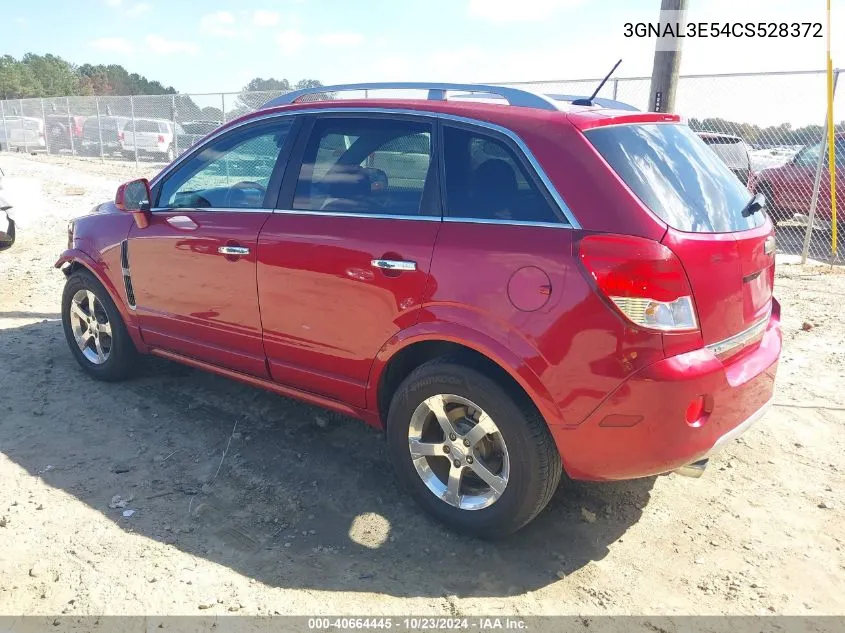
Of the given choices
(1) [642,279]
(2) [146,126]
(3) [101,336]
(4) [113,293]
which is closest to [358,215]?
(1) [642,279]

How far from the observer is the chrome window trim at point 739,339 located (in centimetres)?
271

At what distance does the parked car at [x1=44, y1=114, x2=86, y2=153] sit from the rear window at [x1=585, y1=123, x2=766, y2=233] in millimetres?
24678

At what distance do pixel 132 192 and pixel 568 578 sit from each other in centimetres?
335

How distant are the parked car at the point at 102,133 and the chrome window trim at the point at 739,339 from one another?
71.2 feet

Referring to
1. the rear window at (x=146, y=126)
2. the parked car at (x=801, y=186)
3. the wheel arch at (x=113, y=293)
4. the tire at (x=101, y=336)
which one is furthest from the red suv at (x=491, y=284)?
the rear window at (x=146, y=126)

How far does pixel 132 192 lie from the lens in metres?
4.20

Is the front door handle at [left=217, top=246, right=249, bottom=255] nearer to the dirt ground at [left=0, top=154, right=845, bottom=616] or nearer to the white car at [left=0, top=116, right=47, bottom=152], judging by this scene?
the dirt ground at [left=0, top=154, right=845, bottom=616]

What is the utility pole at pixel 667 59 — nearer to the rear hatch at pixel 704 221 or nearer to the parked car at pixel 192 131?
the rear hatch at pixel 704 221

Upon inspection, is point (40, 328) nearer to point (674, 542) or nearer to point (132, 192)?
point (132, 192)

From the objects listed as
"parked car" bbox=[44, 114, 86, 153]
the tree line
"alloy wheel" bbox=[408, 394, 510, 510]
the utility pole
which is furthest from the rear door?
the tree line

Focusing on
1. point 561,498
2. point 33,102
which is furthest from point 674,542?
point 33,102

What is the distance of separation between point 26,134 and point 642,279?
29.1 m

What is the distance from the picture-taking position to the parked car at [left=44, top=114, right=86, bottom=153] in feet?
77.6

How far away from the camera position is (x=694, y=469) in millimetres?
2912
